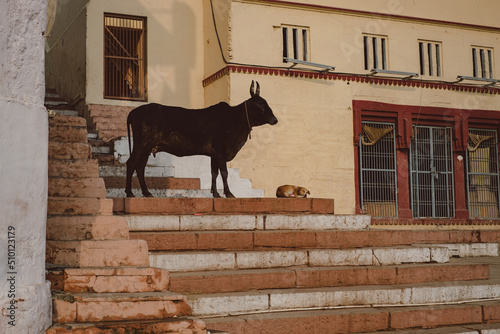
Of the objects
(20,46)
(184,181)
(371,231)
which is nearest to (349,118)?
(184,181)

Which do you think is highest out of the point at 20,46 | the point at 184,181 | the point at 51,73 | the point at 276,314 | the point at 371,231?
the point at 51,73

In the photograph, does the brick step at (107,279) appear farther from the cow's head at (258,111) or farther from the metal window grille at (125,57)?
the metal window grille at (125,57)

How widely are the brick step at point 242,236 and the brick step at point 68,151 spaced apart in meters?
1.06

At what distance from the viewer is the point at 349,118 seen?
14.6 m

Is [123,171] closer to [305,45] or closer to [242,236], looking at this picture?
[242,236]

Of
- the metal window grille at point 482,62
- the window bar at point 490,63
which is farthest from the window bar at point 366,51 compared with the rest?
the window bar at point 490,63

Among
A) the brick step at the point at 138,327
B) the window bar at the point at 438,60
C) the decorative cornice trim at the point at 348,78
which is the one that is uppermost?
the window bar at the point at 438,60

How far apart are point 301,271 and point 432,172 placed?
9.78m

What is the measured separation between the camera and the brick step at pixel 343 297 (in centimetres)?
614

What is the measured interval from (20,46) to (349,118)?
10843 millimetres

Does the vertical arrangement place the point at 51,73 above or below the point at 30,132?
above

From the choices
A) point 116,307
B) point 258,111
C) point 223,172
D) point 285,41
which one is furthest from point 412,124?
point 116,307

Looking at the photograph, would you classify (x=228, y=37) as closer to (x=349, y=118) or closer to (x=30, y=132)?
(x=349, y=118)

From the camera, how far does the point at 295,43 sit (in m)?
14.3
